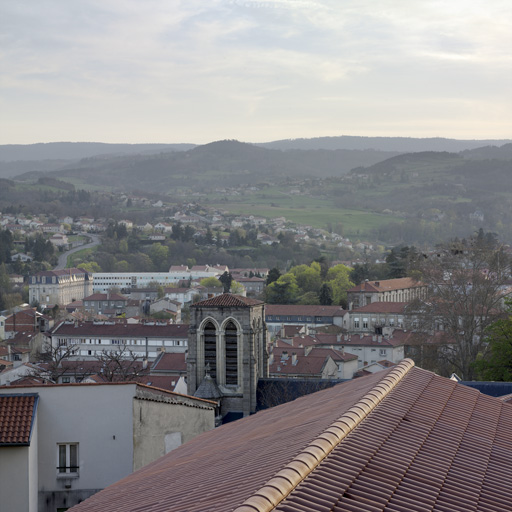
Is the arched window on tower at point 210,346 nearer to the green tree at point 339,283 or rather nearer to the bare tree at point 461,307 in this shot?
the bare tree at point 461,307

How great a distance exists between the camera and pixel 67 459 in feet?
40.9

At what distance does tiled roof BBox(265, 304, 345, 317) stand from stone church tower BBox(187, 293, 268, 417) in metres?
51.4

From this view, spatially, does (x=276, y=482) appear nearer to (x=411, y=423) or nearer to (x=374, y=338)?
(x=411, y=423)

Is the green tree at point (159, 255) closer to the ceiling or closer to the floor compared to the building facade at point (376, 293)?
closer to the floor

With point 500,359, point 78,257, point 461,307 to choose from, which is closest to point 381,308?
point 461,307

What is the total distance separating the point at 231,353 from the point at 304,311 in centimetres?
5268

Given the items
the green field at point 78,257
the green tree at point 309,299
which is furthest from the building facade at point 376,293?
the green field at point 78,257

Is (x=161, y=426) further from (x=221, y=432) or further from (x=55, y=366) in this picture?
(x=55, y=366)

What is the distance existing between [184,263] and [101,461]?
152 meters

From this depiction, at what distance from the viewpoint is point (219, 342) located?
23312mm

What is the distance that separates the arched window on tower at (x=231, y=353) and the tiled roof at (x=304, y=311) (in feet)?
168

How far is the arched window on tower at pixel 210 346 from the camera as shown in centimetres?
2333

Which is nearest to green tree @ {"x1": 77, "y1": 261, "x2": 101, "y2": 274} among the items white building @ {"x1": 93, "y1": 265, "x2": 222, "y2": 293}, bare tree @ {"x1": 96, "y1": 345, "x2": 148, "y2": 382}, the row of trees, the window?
white building @ {"x1": 93, "y1": 265, "x2": 222, "y2": 293}

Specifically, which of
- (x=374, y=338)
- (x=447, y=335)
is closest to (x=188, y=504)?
(x=447, y=335)
